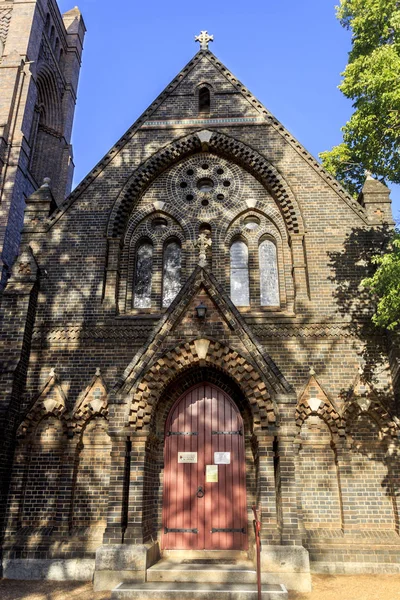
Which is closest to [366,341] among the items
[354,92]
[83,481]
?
[354,92]

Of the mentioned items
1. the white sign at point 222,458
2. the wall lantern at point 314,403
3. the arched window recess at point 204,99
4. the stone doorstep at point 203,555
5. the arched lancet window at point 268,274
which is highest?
the arched window recess at point 204,99

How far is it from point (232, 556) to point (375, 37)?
42.3 feet

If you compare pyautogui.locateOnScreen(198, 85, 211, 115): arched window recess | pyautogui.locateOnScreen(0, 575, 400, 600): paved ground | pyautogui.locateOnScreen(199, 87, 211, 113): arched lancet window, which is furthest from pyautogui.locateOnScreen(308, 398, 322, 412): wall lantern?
pyautogui.locateOnScreen(199, 87, 211, 113): arched lancet window

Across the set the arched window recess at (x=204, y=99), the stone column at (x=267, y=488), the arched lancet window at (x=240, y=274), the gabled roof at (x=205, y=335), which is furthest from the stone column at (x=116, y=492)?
the arched window recess at (x=204, y=99)

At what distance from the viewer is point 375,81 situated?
1041 cm

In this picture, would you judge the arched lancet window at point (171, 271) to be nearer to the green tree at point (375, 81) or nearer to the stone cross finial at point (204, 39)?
the green tree at point (375, 81)

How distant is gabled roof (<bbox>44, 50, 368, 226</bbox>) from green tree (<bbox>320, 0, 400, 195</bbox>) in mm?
1048

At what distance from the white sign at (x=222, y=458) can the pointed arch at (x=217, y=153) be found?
5885mm

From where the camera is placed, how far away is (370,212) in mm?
12742

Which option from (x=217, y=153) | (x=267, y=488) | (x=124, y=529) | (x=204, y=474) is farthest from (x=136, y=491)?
(x=217, y=153)

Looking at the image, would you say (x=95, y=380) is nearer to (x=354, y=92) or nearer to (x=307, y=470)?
(x=307, y=470)

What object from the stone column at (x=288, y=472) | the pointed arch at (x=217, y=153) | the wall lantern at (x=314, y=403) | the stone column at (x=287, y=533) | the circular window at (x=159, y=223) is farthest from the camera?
the circular window at (x=159, y=223)

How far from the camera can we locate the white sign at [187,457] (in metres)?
10.5

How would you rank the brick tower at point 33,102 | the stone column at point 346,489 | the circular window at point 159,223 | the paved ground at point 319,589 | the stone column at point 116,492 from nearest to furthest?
1. the paved ground at point 319,589
2. the stone column at point 116,492
3. the stone column at point 346,489
4. the circular window at point 159,223
5. the brick tower at point 33,102
